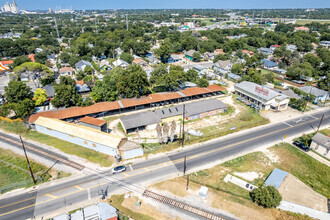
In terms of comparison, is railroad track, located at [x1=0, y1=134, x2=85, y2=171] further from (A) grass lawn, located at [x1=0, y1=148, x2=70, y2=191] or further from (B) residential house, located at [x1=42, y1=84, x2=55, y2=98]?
(B) residential house, located at [x1=42, y1=84, x2=55, y2=98]

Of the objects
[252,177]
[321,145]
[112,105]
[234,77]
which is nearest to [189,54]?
[234,77]

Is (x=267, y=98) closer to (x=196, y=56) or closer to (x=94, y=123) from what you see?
(x=94, y=123)

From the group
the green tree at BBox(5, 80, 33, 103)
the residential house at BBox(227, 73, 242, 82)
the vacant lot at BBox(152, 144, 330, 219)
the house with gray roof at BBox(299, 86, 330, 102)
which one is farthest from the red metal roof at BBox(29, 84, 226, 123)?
the house with gray roof at BBox(299, 86, 330, 102)

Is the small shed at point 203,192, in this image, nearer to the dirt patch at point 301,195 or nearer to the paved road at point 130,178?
the paved road at point 130,178

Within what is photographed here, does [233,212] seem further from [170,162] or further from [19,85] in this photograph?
[19,85]

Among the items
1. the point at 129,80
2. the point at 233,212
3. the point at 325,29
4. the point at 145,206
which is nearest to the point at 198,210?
the point at 233,212
